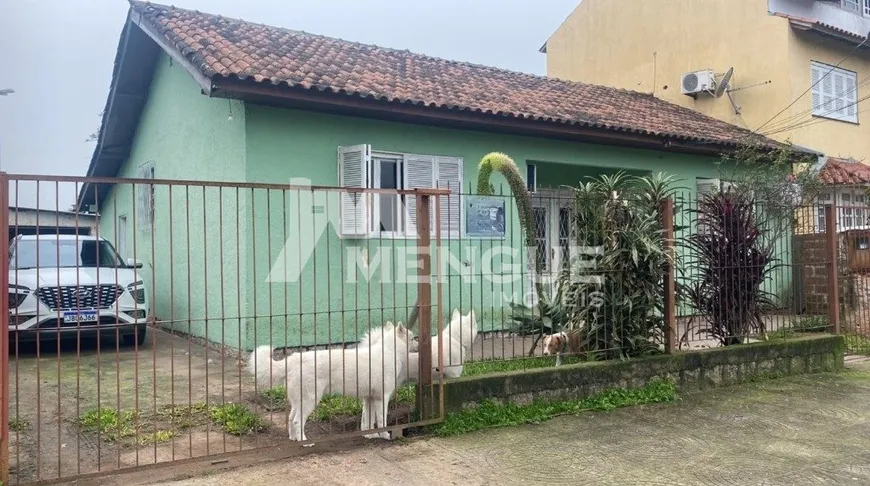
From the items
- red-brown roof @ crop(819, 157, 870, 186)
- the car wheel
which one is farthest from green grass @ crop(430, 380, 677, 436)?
red-brown roof @ crop(819, 157, 870, 186)

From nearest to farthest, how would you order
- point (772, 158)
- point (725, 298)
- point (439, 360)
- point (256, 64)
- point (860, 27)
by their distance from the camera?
point (439, 360)
point (725, 298)
point (256, 64)
point (772, 158)
point (860, 27)

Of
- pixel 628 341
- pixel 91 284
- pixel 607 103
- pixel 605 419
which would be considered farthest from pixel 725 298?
pixel 91 284

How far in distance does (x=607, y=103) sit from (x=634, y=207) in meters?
7.17

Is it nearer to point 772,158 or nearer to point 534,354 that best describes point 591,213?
point 534,354

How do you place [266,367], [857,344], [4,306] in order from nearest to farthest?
[4,306] < [266,367] < [857,344]

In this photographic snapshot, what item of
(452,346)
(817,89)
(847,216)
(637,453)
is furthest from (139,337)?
(817,89)

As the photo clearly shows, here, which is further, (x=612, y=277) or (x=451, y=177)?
(x=451, y=177)

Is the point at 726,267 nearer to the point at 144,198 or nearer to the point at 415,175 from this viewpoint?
the point at 415,175

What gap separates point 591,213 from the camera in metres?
6.63

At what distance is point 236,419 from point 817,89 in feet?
51.7

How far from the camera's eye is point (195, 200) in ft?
31.0

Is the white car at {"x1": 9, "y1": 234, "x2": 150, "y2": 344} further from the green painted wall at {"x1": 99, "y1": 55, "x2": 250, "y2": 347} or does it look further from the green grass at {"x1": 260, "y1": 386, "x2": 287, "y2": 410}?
the green grass at {"x1": 260, "y1": 386, "x2": 287, "y2": 410}

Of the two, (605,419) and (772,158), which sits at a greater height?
(772,158)

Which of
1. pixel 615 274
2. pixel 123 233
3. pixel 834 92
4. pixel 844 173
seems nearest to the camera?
pixel 615 274
